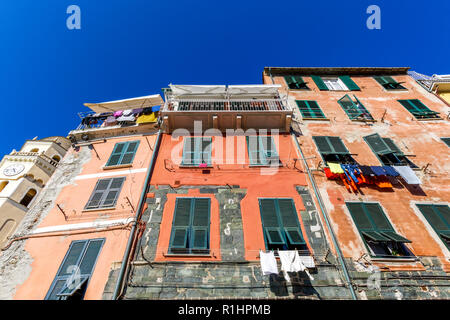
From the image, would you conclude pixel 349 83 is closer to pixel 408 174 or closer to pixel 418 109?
pixel 418 109

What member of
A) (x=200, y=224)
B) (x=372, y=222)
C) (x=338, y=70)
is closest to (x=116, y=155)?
(x=200, y=224)

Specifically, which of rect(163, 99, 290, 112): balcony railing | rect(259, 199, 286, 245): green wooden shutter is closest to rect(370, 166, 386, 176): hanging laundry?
rect(259, 199, 286, 245): green wooden shutter

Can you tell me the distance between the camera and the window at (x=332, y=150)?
10.7 meters

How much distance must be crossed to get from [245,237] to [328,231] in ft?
10.4

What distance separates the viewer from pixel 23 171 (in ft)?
62.8

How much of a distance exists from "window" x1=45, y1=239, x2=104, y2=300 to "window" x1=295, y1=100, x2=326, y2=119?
12.6 meters

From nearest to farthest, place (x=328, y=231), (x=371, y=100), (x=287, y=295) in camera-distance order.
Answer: (x=287, y=295) < (x=328, y=231) < (x=371, y=100)

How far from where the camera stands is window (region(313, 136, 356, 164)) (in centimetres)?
1074

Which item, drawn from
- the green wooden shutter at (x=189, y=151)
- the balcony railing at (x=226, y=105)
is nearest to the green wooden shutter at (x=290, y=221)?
the green wooden shutter at (x=189, y=151)

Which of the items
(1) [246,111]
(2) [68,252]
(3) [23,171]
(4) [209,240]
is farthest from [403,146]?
(3) [23,171]

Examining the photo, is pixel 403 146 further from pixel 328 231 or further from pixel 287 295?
pixel 287 295

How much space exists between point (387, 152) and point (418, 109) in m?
6.01

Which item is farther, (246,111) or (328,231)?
(246,111)

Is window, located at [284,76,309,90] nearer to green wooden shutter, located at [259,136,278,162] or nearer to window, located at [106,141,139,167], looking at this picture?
green wooden shutter, located at [259,136,278,162]
